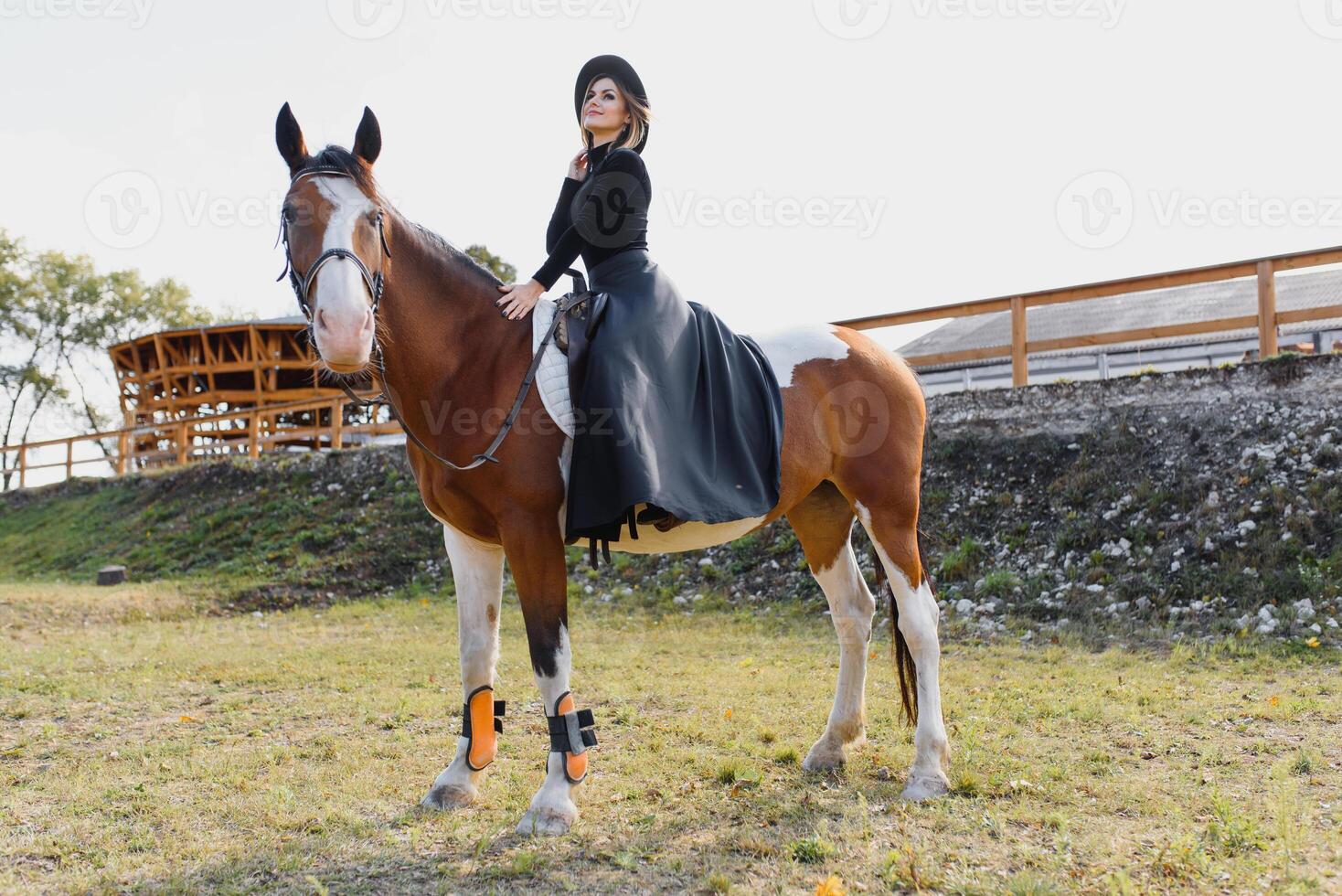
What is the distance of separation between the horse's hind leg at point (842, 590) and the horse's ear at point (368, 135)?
251cm

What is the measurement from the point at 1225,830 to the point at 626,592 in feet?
25.7

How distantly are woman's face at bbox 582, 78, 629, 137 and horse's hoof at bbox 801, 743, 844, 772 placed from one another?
292 cm

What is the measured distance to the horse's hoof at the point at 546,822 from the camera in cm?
321

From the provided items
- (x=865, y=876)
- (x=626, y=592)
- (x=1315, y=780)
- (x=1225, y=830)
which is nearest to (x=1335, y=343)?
(x=626, y=592)

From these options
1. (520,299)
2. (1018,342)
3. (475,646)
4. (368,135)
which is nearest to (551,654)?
(475,646)

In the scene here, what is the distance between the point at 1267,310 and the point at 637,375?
8947mm

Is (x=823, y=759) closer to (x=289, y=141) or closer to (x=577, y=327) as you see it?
(x=577, y=327)

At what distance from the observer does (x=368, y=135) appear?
10.6 feet

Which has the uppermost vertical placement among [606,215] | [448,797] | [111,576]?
[606,215]

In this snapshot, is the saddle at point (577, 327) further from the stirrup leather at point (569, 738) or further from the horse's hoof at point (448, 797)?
the horse's hoof at point (448, 797)

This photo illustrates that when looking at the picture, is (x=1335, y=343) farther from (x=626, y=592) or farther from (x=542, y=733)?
(x=542, y=733)

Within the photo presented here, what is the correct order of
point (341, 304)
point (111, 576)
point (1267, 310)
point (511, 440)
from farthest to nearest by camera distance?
point (111, 576), point (1267, 310), point (511, 440), point (341, 304)

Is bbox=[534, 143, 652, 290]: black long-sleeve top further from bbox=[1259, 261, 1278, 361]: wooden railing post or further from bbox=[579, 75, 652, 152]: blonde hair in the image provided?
bbox=[1259, 261, 1278, 361]: wooden railing post

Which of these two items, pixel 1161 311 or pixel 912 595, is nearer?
pixel 912 595
